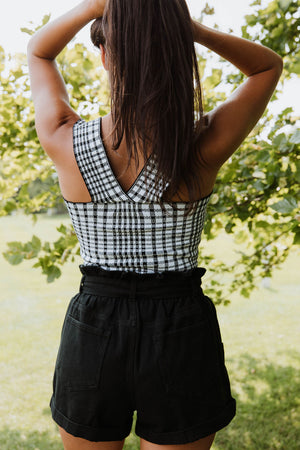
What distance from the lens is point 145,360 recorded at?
1.26 meters

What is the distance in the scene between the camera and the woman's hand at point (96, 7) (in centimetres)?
124

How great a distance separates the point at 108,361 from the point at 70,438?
0.29 metres

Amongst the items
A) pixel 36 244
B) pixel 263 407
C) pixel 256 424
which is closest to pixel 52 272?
pixel 36 244

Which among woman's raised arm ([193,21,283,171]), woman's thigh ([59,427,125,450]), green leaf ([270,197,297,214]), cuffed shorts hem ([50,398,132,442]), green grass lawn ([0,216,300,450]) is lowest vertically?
green grass lawn ([0,216,300,450])

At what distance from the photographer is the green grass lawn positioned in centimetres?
333

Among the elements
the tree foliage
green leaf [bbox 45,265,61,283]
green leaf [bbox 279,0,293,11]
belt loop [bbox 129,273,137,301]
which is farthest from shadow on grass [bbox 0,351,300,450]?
green leaf [bbox 279,0,293,11]

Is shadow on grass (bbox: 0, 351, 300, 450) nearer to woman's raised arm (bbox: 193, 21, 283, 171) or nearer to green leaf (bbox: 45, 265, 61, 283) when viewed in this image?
green leaf (bbox: 45, 265, 61, 283)

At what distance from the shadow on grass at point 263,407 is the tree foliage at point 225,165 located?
1.23 m

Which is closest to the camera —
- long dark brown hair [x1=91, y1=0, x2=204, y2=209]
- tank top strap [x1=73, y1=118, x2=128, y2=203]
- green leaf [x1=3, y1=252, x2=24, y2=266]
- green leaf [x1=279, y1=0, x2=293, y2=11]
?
long dark brown hair [x1=91, y1=0, x2=204, y2=209]

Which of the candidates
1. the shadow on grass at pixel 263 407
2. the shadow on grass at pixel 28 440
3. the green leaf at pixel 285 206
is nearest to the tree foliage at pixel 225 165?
the green leaf at pixel 285 206

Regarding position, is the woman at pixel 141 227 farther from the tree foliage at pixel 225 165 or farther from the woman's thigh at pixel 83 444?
the tree foliage at pixel 225 165

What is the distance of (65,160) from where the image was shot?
1277mm

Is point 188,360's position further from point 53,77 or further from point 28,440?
point 28,440

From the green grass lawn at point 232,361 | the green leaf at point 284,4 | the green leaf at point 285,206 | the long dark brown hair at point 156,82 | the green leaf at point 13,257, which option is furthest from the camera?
the green grass lawn at point 232,361
